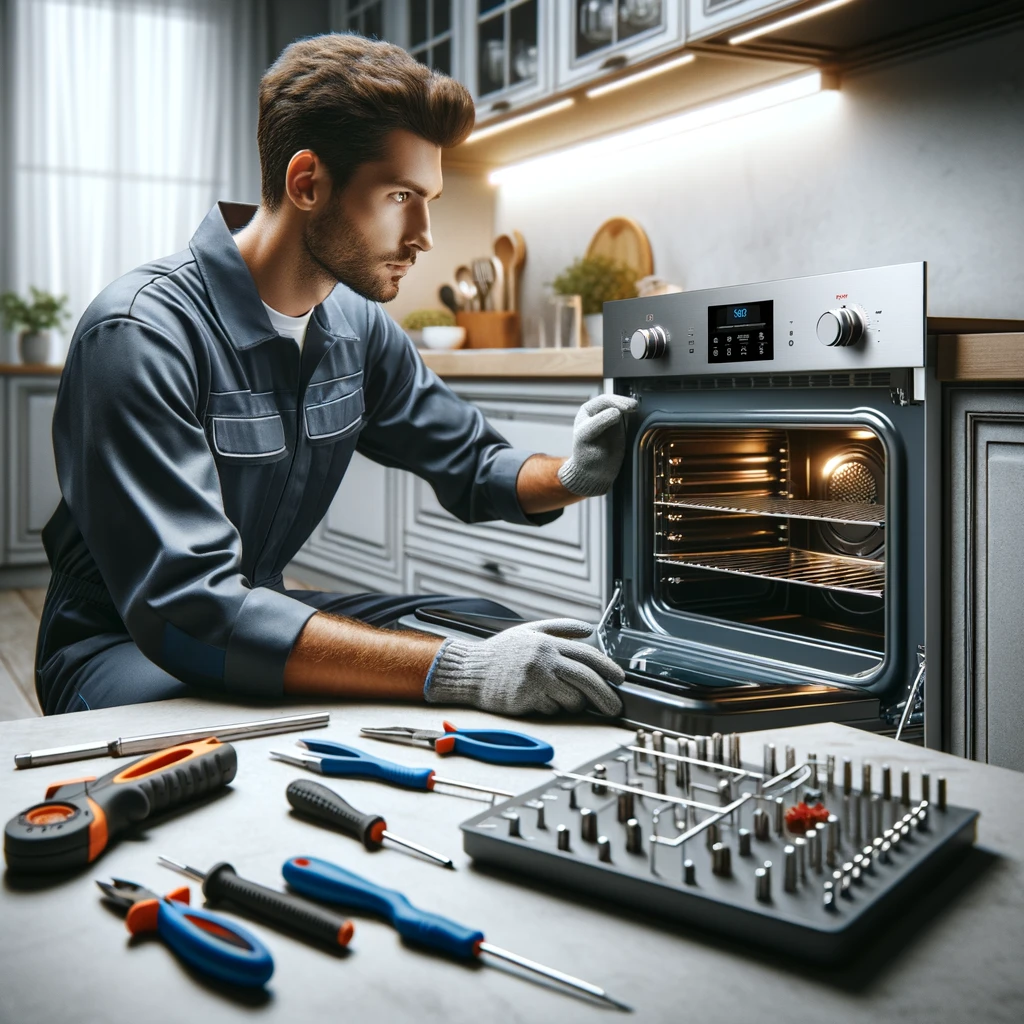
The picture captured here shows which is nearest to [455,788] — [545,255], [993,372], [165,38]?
[993,372]

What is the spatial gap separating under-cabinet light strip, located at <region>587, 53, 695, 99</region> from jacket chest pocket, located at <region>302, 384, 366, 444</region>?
4.24 feet

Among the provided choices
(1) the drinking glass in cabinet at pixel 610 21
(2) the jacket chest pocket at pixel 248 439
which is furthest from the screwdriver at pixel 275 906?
(1) the drinking glass in cabinet at pixel 610 21

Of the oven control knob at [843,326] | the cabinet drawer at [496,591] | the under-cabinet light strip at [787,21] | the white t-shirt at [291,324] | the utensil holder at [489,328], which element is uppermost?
the under-cabinet light strip at [787,21]

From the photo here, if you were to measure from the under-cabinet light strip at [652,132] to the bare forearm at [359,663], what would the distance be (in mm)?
1995

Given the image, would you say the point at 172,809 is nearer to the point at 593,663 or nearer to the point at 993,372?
the point at 593,663

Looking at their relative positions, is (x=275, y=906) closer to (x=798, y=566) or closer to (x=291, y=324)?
(x=291, y=324)

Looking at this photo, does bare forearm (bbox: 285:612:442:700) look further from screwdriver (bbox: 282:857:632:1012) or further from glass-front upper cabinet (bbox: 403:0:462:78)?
glass-front upper cabinet (bbox: 403:0:462:78)

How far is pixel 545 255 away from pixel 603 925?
10.8 feet

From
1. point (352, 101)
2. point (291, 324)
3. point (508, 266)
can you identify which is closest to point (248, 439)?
point (291, 324)

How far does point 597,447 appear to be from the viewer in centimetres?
157

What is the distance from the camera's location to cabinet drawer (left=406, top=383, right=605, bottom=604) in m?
2.47

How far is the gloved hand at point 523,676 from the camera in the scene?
3.03ft

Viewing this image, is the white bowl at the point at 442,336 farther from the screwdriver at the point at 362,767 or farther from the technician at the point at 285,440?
the screwdriver at the point at 362,767

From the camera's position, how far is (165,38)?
4.67m
